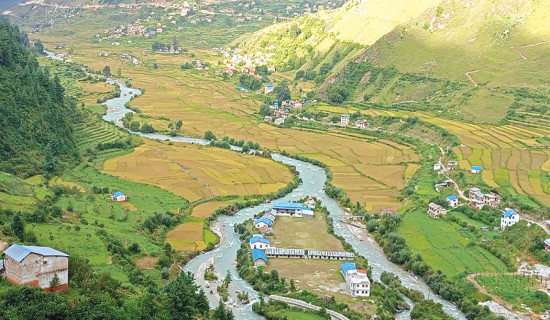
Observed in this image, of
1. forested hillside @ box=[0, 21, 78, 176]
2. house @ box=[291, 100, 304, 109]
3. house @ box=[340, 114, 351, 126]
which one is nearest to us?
forested hillside @ box=[0, 21, 78, 176]

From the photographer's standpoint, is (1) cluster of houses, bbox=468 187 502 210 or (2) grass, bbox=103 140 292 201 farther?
(2) grass, bbox=103 140 292 201

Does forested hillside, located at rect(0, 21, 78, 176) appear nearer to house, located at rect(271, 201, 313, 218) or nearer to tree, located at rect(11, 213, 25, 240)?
tree, located at rect(11, 213, 25, 240)

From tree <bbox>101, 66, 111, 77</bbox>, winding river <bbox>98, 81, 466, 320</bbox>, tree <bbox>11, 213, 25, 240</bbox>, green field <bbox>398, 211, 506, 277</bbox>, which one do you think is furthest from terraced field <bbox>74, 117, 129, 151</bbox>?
tree <bbox>101, 66, 111, 77</bbox>

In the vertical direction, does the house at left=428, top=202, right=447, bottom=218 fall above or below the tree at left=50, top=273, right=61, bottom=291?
below

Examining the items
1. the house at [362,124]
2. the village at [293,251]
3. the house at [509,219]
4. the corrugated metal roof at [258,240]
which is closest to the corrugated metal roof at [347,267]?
the village at [293,251]

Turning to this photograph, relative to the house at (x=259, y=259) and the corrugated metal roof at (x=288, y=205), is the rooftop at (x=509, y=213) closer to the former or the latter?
the corrugated metal roof at (x=288, y=205)

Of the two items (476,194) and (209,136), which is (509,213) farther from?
(209,136)
